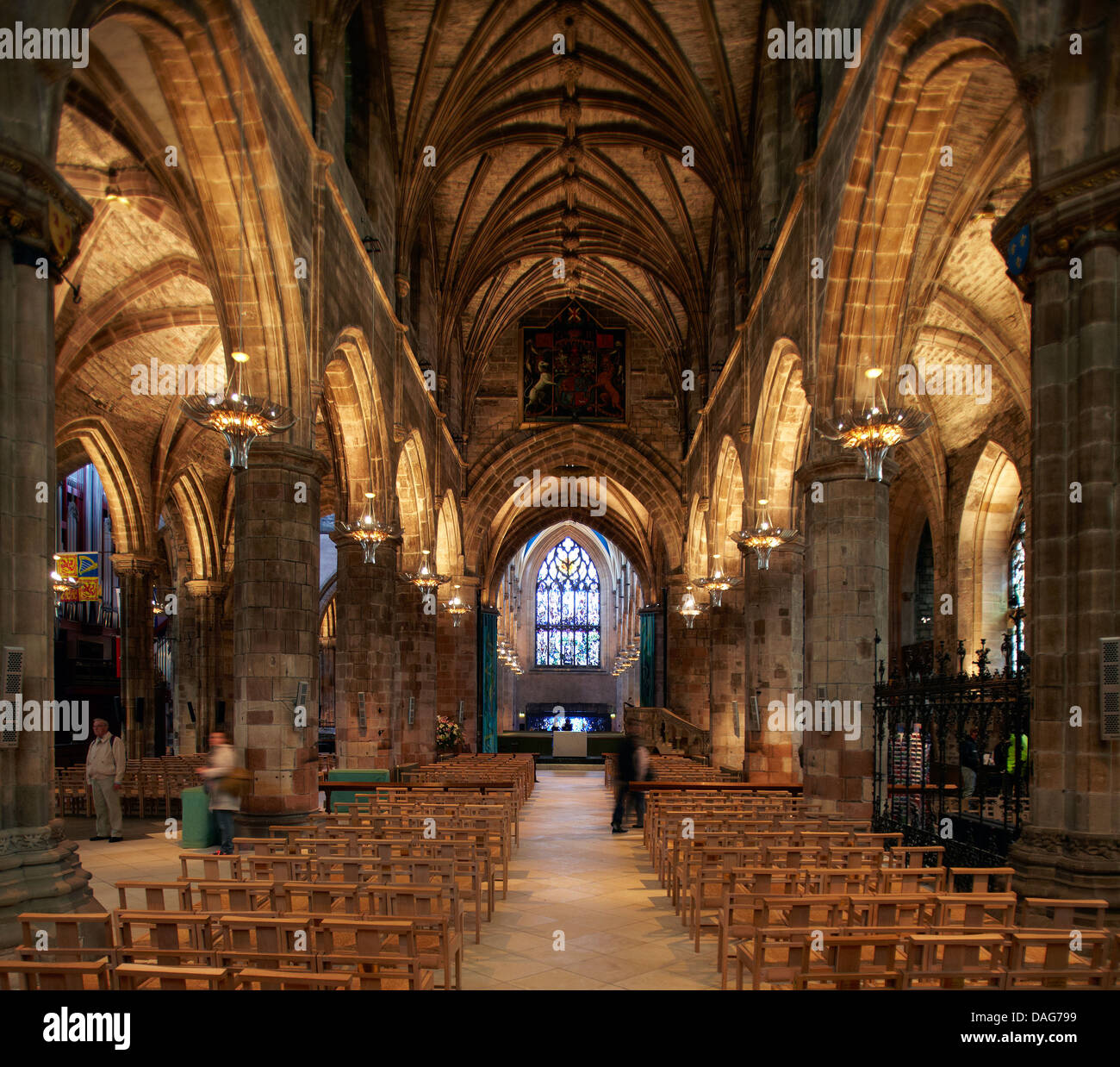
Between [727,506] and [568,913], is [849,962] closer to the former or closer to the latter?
[568,913]

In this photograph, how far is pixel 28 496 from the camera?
6047 mm

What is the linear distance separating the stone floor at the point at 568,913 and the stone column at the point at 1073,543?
8.04ft

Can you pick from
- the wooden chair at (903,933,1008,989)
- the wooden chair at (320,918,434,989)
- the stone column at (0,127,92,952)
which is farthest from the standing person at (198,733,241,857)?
the wooden chair at (903,933,1008,989)

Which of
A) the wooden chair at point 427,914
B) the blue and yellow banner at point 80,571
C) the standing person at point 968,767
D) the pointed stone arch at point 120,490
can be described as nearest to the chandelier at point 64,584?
the blue and yellow banner at point 80,571

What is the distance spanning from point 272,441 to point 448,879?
6885 millimetres

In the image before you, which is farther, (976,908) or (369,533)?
(369,533)

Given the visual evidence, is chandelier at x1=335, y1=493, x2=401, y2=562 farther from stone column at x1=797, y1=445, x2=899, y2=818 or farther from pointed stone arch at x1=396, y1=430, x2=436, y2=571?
stone column at x1=797, y1=445, x2=899, y2=818

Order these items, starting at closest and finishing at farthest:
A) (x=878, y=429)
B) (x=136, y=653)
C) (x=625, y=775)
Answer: (x=878, y=429)
(x=625, y=775)
(x=136, y=653)

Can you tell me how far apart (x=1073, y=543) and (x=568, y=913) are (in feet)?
16.4

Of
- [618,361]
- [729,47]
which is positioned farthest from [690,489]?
[729,47]

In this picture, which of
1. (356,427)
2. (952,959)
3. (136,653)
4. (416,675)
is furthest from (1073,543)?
(136,653)

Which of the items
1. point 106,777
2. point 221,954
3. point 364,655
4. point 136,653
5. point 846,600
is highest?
point 846,600

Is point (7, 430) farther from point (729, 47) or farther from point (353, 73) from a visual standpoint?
point (729, 47)

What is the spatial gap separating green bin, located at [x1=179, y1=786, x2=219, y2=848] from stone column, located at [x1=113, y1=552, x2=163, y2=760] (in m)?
10.2
